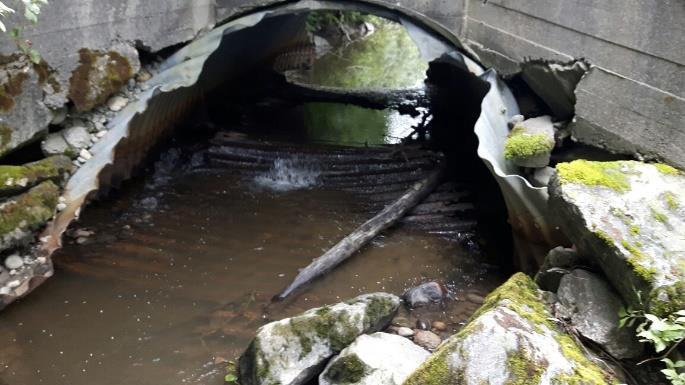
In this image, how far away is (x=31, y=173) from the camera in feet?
15.1

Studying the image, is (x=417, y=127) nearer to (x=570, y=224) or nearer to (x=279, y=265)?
(x=279, y=265)

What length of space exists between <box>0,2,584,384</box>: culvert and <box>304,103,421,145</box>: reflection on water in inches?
47.2

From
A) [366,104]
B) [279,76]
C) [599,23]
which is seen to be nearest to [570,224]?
[599,23]

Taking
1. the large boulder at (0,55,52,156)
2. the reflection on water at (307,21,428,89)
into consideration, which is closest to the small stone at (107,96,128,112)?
the large boulder at (0,55,52,156)

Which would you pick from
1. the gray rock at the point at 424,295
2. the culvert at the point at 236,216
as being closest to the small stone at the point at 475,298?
the culvert at the point at 236,216

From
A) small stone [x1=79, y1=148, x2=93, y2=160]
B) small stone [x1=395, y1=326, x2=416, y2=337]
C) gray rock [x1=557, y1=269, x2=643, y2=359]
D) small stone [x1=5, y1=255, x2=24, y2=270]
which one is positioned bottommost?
small stone [x1=395, y1=326, x2=416, y2=337]

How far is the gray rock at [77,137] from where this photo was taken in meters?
5.09

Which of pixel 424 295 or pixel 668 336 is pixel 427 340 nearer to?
pixel 424 295

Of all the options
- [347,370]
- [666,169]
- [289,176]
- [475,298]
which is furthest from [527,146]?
[289,176]

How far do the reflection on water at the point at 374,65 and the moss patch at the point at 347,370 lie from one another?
8.89 metres

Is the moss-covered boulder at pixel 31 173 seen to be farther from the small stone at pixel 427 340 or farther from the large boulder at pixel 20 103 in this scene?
the small stone at pixel 427 340

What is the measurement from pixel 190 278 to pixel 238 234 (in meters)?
0.88

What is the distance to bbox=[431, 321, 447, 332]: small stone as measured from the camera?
15.1ft

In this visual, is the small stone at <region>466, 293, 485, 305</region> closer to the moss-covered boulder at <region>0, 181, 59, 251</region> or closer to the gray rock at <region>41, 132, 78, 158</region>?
the moss-covered boulder at <region>0, 181, 59, 251</region>
